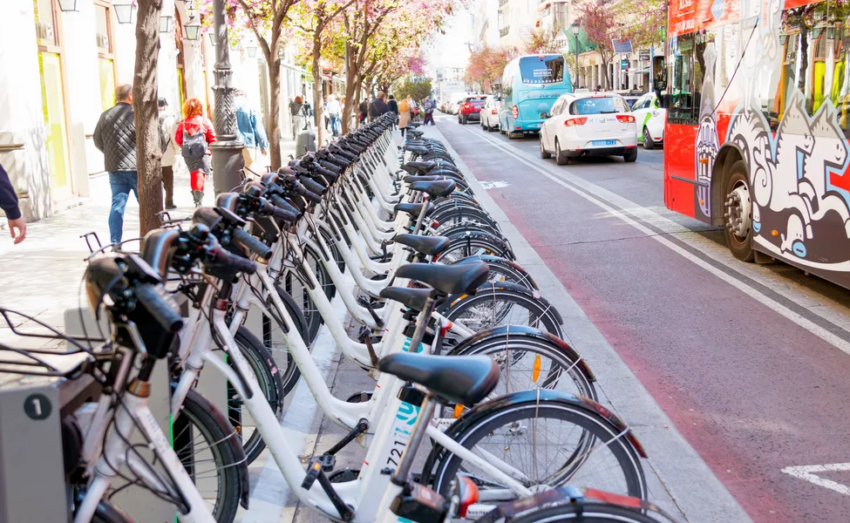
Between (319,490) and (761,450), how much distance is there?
8.12 feet

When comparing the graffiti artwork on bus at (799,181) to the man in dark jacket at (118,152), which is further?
the man in dark jacket at (118,152)

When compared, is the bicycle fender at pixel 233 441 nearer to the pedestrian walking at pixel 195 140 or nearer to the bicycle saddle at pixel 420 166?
the bicycle saddle at pixel 420 166

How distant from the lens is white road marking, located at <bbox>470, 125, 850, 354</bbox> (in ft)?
22.3

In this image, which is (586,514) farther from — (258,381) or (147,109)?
(147,109)

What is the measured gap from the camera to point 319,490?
3133 mm

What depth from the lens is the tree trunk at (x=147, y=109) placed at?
6.20 meters

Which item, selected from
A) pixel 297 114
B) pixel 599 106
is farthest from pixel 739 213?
pixel 297 114

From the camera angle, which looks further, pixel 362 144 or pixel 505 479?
pixel 362 144

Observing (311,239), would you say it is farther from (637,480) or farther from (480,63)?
(480,63)

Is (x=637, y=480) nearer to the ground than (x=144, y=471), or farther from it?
nearer to the ground

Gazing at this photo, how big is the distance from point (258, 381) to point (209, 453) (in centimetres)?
84

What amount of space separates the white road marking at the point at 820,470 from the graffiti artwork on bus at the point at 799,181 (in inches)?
114

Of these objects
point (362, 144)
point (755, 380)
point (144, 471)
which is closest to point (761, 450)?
point (755, 380)

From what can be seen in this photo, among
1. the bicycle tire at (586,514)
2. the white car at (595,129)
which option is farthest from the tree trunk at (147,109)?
the white car at (595,129)
